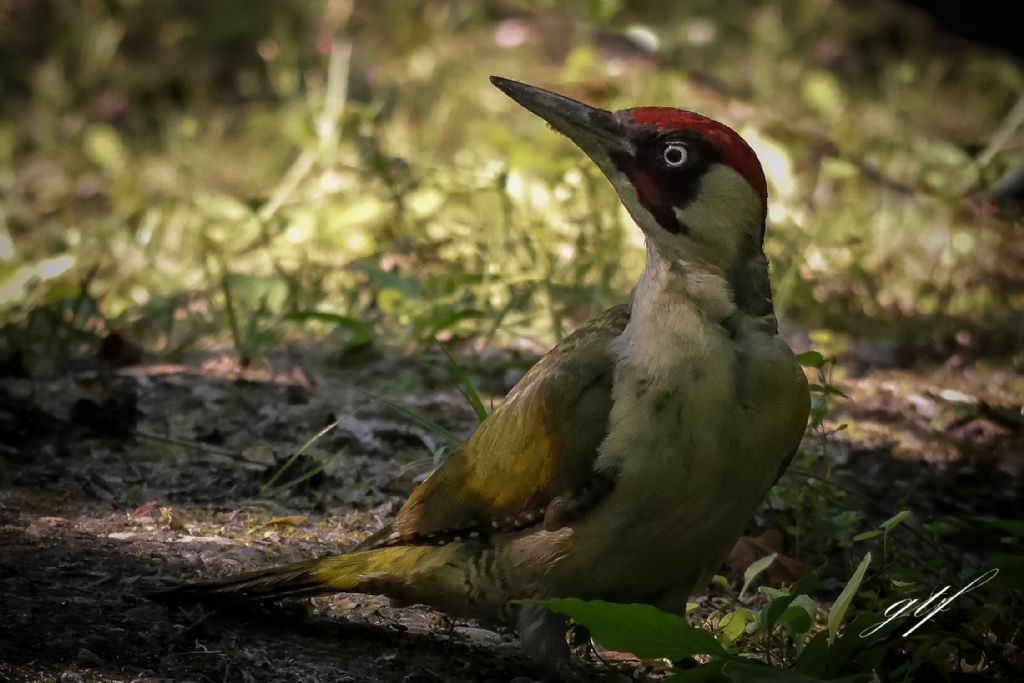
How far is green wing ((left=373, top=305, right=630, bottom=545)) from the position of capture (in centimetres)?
251

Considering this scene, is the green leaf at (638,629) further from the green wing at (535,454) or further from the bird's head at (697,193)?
the bird's head at (697,193)

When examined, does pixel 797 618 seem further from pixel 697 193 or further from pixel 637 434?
pixel 697 193

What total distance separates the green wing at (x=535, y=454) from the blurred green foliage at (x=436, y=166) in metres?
1.23

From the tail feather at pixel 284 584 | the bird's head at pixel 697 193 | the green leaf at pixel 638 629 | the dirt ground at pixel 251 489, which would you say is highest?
the bird's head at pixel 697 193

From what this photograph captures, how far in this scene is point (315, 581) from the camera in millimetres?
2684

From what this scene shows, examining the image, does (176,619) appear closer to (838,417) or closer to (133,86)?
(838,417)

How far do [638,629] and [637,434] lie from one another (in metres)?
0.34

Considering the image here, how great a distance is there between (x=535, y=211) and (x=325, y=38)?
276 cm

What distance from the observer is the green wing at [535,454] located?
8.23ft

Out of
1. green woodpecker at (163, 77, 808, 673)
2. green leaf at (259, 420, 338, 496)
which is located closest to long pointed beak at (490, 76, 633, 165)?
green woodpecker at (163, 77, 808, 673)

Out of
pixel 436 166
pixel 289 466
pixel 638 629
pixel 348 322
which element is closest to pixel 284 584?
pixel 638 629

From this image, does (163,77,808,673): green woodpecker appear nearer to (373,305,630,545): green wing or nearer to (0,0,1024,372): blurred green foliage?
(373,305,630,545): green wing

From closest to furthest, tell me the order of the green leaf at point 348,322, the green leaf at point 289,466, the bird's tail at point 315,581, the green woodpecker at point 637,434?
the green woodpecker at point 637,434, the bird's tail at point 315,581, the green leaf at point 289,466, the green leaf at point 348,322

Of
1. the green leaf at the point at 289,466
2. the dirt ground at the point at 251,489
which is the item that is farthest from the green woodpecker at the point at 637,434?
the green leaf at the point at 289,466
